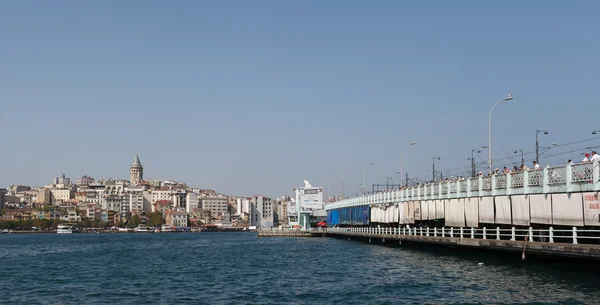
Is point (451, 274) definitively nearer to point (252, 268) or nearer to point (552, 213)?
point (552, 213)

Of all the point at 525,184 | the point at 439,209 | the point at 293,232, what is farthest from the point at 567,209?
the point at 293,232

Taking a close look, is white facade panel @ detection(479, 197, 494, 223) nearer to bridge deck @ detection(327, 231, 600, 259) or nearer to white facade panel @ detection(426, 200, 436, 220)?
bridge deck @ detection(327, 231, 600, 259)

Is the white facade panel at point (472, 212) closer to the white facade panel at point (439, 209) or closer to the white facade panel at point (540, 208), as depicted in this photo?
the white facade panel at point (439, 209)

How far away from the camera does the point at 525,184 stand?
3869 centimetres

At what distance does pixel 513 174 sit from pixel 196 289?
19.0 metres

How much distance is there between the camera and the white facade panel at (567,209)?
110ft

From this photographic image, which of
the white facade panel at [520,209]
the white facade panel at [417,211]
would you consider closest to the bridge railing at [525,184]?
the white facade panel at [520,209]

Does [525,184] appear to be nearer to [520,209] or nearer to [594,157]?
[520,209]

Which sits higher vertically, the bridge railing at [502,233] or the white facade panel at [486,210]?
the white facade panel at [486,210]

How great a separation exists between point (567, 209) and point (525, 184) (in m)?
4.43

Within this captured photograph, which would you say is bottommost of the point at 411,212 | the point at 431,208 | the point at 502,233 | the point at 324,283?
the point at 324,283

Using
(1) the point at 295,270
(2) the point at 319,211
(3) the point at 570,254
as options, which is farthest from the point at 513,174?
(2) the point at 319,211

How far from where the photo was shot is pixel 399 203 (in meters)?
69.1

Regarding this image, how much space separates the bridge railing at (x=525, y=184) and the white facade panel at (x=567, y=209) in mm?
331
